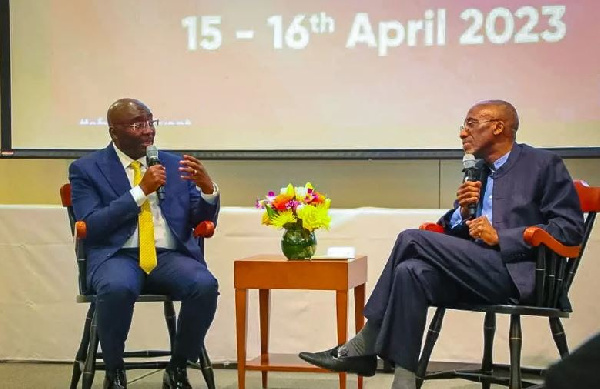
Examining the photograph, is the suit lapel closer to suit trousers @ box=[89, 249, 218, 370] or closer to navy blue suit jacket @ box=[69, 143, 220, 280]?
navy blue suit jacket @ box=[69, 143, 220, 280]

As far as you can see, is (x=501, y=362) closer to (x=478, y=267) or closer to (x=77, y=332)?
(x=478, y=267)

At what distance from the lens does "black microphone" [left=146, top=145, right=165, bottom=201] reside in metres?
3.27

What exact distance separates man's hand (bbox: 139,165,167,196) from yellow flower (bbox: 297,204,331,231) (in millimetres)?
564

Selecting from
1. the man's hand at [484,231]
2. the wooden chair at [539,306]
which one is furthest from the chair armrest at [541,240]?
the man's hand at [484,231]

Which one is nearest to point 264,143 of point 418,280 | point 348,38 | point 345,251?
point 348,38

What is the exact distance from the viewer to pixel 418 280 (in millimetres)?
2953

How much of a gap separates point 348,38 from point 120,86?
1.25 metres

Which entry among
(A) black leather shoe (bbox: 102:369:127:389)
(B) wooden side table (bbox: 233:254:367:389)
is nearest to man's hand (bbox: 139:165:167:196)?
(B) wooden side table (bbox: 233:254:367:389)

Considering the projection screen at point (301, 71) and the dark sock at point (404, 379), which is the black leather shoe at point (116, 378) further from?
the projection screen at point (301, 71)

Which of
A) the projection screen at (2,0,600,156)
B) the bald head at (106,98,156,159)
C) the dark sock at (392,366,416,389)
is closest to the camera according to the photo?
the dark sock at (392,366,416,389)

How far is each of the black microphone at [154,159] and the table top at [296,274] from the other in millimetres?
413

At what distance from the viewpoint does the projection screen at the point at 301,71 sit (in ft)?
13.4

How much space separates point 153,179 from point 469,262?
1.23 metres

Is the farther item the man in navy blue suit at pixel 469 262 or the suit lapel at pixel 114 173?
the suit lapel at pixel 114 173
